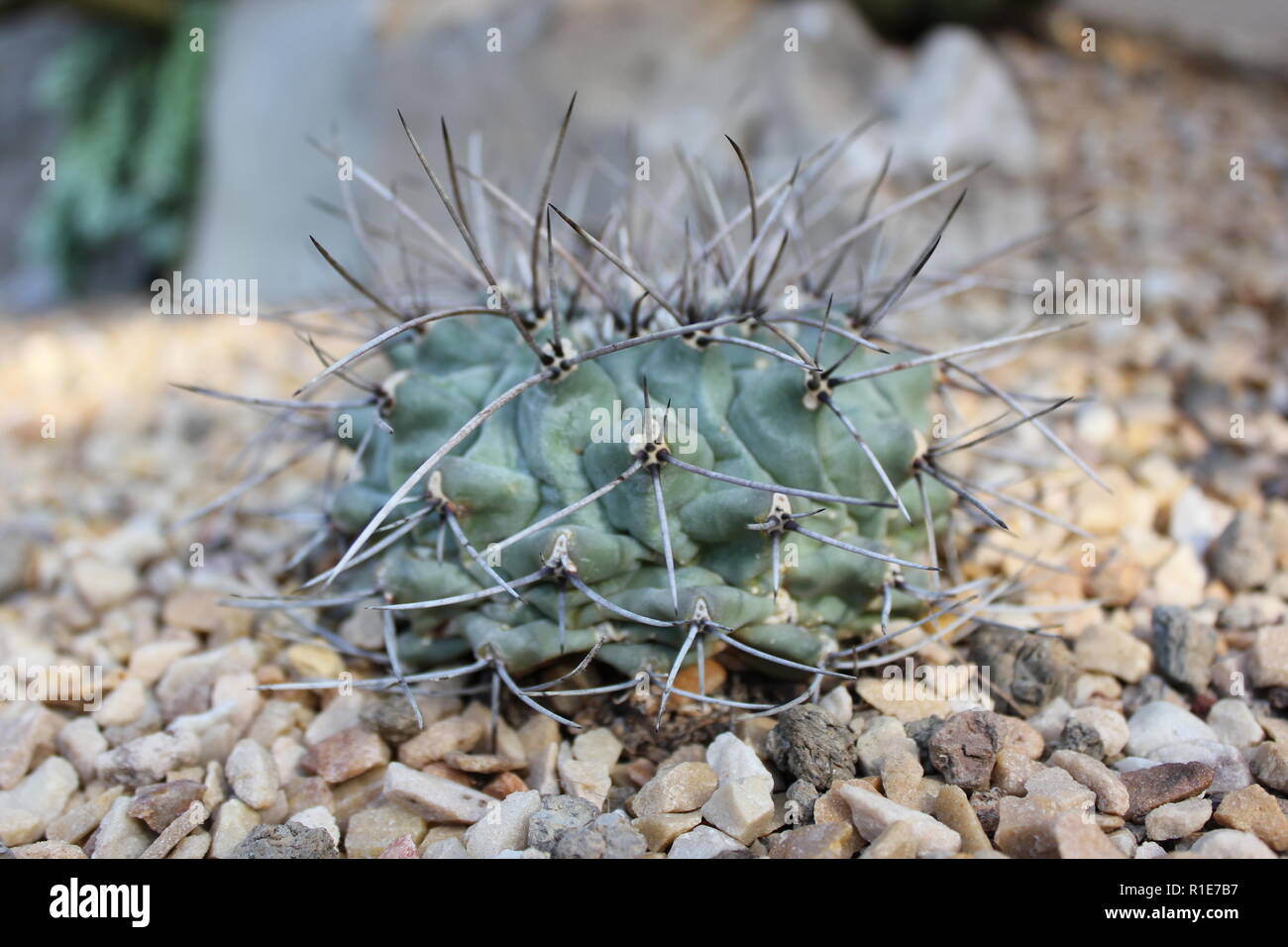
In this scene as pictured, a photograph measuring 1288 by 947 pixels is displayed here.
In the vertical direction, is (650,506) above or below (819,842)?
above

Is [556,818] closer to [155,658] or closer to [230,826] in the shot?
[230,826]

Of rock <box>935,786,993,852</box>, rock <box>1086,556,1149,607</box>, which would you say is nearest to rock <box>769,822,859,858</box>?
rock <box>935,786,993,852</box>

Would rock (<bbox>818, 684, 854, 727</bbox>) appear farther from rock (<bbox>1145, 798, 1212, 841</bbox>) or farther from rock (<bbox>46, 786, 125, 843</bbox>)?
rock (<bbox>46, 786, 125, 843</bbox>)

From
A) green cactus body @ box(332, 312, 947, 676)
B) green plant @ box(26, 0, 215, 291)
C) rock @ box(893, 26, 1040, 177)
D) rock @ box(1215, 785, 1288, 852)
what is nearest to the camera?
rock @ box(1215, 785, 1288, 852)

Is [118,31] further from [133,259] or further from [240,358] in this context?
[240,358]

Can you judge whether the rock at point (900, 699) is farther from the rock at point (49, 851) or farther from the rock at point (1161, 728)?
the rock at point (49, 851)

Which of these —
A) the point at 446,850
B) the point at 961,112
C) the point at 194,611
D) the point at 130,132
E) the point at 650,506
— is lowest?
the point at 446,850

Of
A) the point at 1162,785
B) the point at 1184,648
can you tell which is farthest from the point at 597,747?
the point at 1184,648
